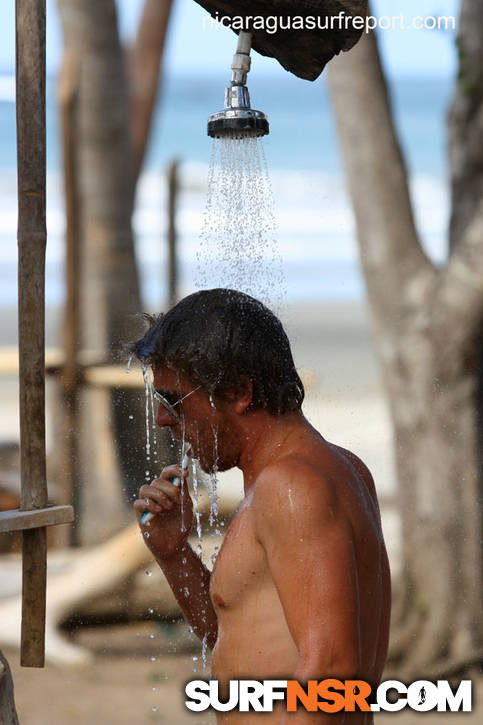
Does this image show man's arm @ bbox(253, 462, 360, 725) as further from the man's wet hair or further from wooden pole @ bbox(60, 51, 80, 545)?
wooden pole @ bbox(60, 51, 80, 545)

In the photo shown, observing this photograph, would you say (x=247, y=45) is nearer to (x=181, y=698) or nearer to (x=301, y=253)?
(x=181, y=698)

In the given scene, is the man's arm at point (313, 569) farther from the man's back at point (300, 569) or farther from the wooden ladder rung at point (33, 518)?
the wooden ladder rung at point (33, 518)

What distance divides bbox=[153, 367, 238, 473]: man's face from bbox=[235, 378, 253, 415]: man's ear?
0.02m

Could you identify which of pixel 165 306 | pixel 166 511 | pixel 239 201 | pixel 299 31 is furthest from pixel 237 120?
pixel 165 306

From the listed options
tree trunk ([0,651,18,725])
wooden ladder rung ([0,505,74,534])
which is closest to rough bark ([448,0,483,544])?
wooden ladder rung ([0,505,74,534])

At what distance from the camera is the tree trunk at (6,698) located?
230 cm

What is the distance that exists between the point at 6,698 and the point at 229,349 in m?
0.89

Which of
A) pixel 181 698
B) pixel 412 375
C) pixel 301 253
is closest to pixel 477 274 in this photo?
pixel 412 375

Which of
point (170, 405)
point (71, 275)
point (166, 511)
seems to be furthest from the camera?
point (71, 275)

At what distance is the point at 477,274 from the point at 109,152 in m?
2.39

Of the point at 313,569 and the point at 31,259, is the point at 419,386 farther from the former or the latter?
the point at 313,569

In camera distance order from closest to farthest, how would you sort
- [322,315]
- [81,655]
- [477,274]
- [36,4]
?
[36,4] → [477,274] → [81,655] → [322,315]

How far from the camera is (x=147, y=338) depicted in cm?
235

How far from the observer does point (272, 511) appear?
2.11 m
